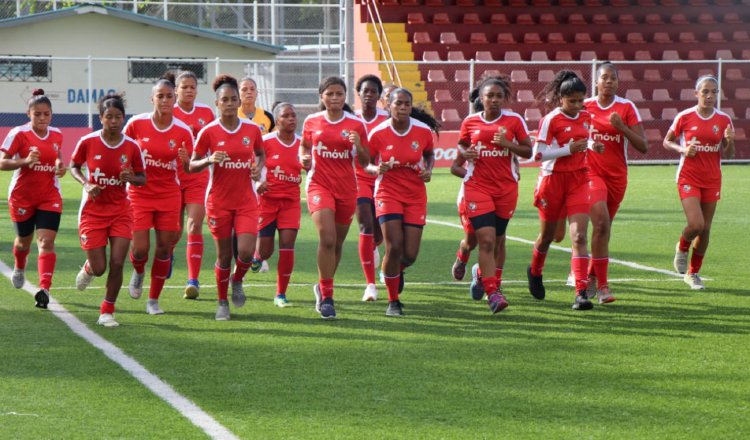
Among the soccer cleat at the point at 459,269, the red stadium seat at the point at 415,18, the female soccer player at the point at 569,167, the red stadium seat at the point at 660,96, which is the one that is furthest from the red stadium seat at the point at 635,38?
the female soccer player at the point at 569,167

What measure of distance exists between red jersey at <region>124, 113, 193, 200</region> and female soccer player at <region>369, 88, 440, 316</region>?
5.39ft

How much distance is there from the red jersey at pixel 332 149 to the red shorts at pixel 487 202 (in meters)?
0.96

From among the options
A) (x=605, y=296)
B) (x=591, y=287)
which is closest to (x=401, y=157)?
(x=605, y=296)

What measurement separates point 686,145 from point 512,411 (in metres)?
5.79

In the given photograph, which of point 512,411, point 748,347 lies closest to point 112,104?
point 512,411

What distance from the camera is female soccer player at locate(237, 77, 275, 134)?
1161 cm

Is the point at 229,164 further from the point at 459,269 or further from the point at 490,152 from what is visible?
the point at 459,269

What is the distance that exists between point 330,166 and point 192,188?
1810 mm

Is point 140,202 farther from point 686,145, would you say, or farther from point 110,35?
point 110,35

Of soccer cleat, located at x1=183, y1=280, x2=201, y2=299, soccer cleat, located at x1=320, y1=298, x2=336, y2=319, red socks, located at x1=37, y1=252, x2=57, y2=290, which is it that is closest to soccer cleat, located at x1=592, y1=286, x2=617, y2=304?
soccer cleat, located at x1=320, y1=298, x2=336, y2=319

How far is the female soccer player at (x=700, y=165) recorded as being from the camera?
1132 cm

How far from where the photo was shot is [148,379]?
7.18 m

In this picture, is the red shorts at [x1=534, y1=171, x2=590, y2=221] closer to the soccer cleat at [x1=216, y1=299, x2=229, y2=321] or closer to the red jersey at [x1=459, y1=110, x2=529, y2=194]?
the red jersey at [x1=459, y1=110, x2=529, y2=194]

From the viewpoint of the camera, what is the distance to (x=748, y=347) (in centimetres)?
827
